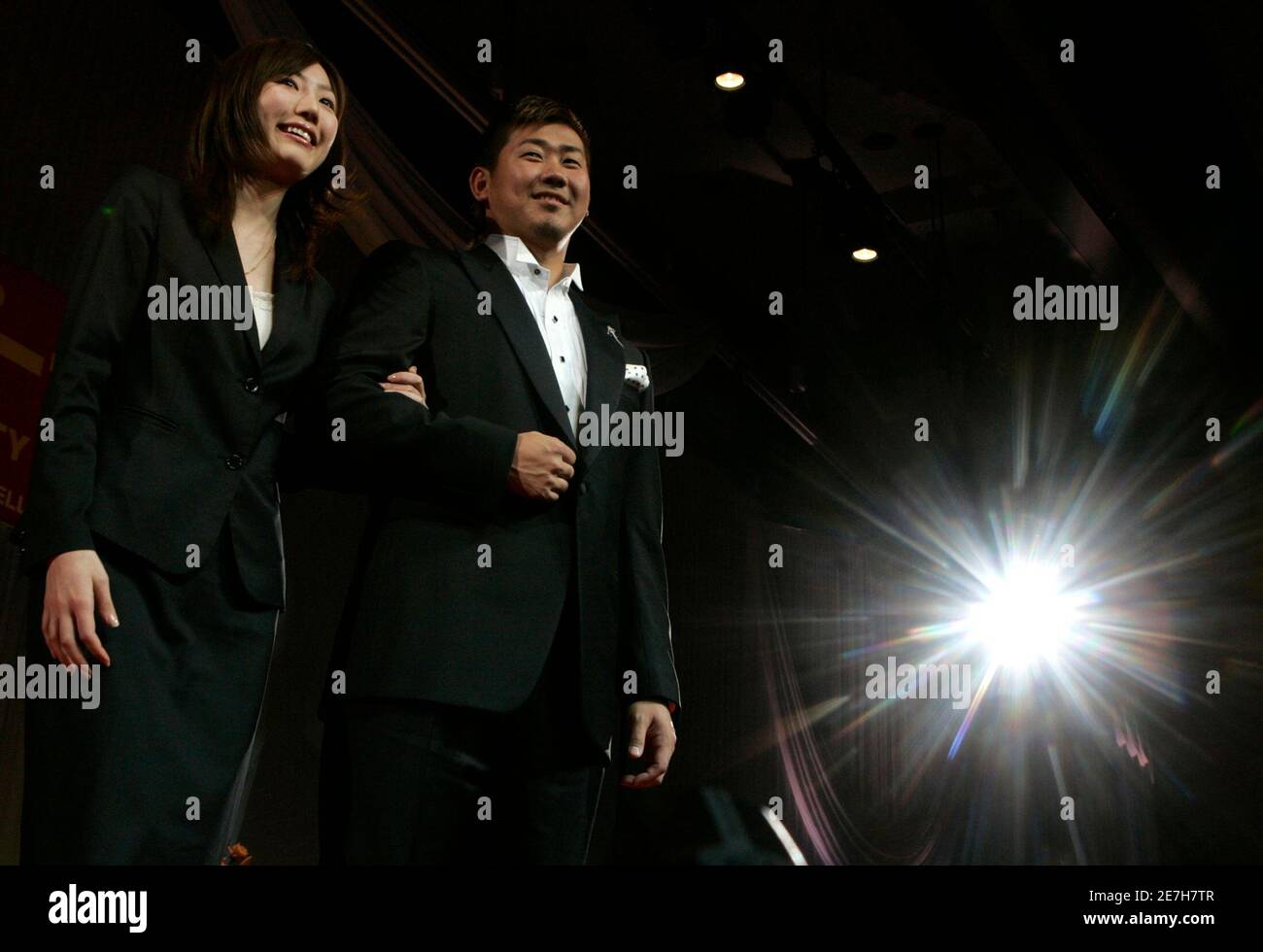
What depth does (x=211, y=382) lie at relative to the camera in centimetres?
144

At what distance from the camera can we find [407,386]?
1447 millimetres

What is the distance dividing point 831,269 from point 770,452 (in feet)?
3.55

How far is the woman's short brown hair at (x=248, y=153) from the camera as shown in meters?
1.53

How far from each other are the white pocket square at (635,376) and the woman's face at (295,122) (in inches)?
18.7

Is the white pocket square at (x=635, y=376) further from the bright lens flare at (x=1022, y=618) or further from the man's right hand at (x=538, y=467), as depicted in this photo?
the bright lens flare at (x=1022, y=618)

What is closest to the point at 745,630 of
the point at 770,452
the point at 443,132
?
the point at 770,452

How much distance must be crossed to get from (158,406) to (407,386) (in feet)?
0.91

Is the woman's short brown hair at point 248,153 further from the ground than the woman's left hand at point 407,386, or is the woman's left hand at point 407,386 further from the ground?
the woman's short brown hair at point 248,153
